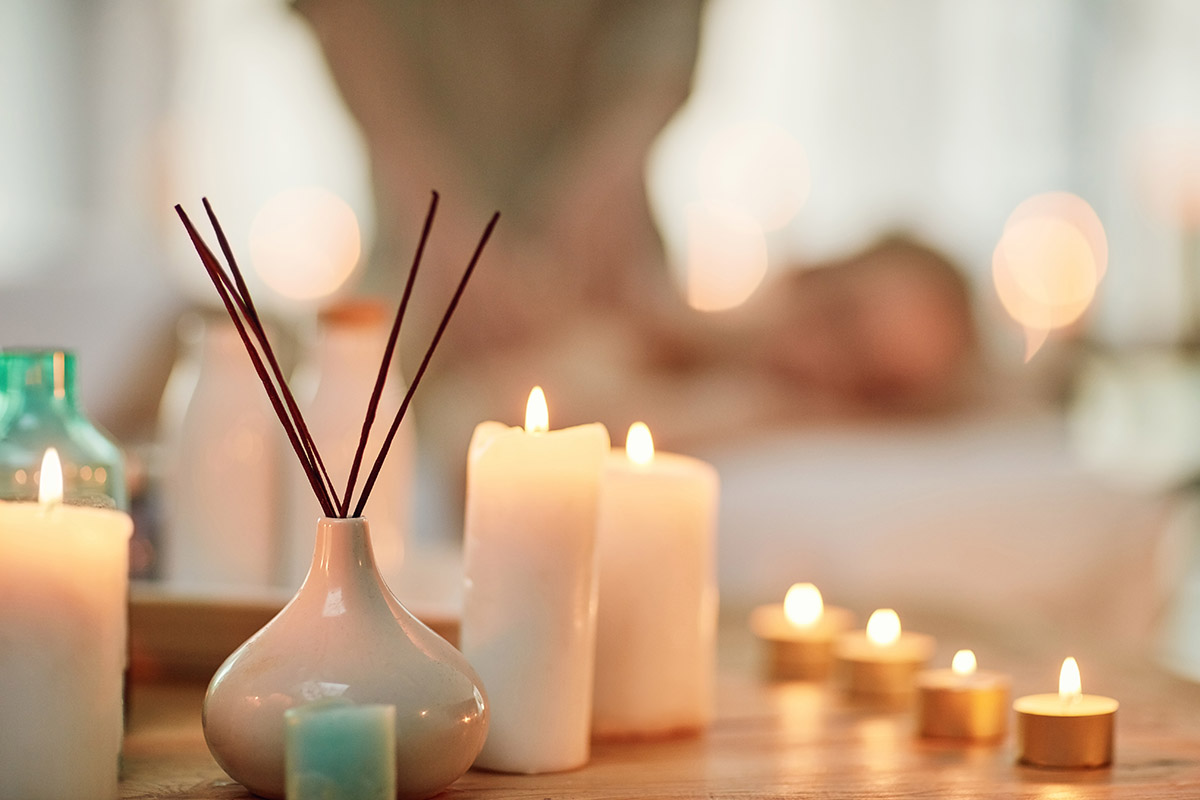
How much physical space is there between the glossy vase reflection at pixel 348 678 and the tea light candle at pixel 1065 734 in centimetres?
33

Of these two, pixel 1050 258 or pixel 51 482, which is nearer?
pixel 51 482

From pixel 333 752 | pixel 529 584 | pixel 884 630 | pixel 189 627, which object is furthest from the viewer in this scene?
pixel 884 630

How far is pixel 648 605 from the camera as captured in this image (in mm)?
816

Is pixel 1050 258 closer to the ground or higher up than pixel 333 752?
higher up

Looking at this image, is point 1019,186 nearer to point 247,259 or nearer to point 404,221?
point 404,221

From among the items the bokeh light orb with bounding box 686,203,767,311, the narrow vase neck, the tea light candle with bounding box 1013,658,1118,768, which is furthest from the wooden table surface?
the bokeh light orb with bounding box 686,203,767,311

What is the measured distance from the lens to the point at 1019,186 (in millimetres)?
2727

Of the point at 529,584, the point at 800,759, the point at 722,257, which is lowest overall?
the point at 800,759

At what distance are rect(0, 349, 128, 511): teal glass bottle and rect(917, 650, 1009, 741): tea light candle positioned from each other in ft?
1.70

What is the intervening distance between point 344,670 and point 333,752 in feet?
0.17

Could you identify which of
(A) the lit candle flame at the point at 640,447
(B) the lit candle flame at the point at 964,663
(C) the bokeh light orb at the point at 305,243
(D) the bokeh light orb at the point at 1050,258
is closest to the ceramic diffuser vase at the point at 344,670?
(A) the lit candle flame at the point at 640,447

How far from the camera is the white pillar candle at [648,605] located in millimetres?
813

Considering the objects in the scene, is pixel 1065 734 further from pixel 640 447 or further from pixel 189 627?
pixel 189 627

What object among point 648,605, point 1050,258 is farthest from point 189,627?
point 1050,258
